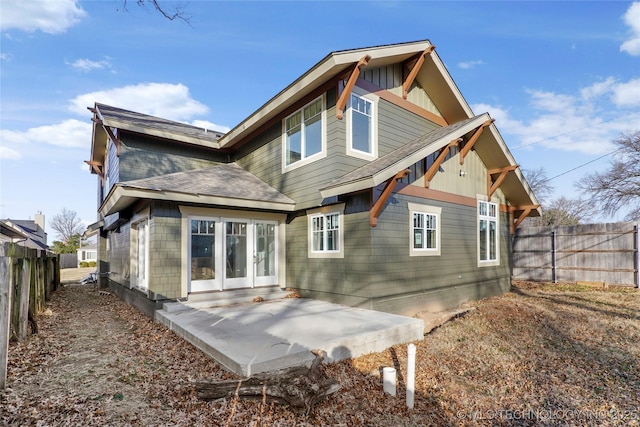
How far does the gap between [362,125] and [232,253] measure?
4667 mm

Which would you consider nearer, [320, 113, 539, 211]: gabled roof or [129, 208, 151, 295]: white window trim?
[320, 113, 539, 211]: gabled roof

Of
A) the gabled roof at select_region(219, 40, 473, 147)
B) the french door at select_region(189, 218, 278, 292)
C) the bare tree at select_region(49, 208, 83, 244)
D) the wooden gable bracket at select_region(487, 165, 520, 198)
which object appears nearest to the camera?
the gabled roof at select_region(219, 40, 473, 147)

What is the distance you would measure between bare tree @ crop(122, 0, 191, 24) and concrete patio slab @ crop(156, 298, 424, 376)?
Answer: 4334 millimetres

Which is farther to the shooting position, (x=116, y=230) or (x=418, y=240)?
(x=116, y=230)

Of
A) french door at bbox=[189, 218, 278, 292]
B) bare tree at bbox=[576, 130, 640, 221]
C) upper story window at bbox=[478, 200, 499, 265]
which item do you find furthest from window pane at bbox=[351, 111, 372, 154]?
bare tree at bbox=[576, 130, 640, 221]

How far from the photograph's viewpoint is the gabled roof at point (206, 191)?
7.18 m

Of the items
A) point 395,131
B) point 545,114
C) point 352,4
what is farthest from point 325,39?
point 545,114

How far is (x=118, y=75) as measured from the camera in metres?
10.7

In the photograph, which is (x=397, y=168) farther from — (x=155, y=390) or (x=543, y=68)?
(x=543, y=68)

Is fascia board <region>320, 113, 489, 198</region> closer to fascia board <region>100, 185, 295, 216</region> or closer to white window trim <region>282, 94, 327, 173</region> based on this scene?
white window trim <region>282, 94, 327, 173</region>

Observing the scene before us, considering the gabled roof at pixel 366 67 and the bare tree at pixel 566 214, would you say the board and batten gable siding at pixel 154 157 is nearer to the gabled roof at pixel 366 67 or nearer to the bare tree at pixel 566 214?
the gabled roof at pixel 366 67

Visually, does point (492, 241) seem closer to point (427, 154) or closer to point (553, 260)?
point (553, 260)

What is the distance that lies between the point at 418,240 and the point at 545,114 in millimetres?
21237

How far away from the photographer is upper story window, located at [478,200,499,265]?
1103 cm
